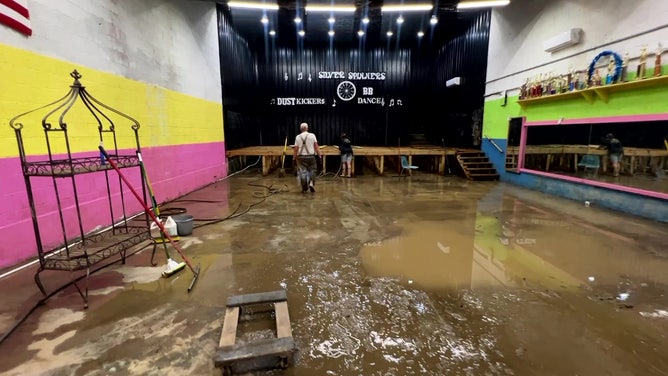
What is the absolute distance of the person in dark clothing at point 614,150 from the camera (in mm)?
5742

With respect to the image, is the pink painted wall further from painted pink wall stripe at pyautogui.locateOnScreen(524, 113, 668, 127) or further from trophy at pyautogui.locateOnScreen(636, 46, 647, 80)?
trophy at pyautogui.locateOnScreen(636, 46, 647, 80)

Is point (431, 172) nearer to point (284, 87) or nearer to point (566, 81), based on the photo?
point (566, 81)

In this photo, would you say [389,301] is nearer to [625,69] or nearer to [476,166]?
[625,69]

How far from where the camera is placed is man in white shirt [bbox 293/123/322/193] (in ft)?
22.4

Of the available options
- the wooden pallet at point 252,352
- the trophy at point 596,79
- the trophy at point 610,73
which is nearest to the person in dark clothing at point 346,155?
the trophy at point 596,79

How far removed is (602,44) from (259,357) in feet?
25.5

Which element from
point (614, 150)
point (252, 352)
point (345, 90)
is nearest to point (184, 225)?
point (252, 352)

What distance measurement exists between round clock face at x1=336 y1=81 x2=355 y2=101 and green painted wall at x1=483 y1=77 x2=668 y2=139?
5346 mm

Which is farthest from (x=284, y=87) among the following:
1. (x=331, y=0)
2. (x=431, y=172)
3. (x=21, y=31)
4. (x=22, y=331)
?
(x=22, y=331)

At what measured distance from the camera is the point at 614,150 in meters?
5.82

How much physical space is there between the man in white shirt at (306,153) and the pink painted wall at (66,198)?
8.00ft

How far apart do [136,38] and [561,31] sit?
8.38 metres

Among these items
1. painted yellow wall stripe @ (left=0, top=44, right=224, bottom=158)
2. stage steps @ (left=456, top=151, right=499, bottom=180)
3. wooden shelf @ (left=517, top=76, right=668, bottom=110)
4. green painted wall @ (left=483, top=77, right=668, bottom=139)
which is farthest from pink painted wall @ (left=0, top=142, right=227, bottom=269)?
green painted wall @ (left=483, top=77, right=668, bottom=139)

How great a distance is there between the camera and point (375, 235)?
14.1ft
